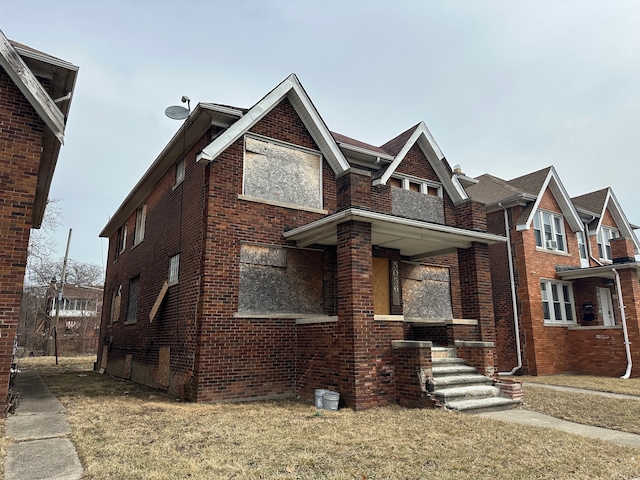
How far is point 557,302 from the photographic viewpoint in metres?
17.2

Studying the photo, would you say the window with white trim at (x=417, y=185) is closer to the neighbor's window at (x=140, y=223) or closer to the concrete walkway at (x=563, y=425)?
the concrete walkway at (x=563, y=425)

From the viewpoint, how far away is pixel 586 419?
722 cm

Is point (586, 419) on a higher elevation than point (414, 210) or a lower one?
lower

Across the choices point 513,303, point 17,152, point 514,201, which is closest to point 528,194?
point 514,201

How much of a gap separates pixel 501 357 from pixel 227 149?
12789 millimetres

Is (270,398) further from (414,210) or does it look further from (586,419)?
(414,210)

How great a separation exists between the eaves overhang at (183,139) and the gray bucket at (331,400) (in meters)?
6.59

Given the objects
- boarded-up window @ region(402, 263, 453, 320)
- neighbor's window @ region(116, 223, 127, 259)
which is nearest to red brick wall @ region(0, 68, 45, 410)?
boarded-up window @ region(402, 263, 453, 320)

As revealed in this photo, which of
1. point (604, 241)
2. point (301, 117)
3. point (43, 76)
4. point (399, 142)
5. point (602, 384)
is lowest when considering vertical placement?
point (602, 384)

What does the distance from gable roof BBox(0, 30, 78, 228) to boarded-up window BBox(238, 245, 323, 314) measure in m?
4.45

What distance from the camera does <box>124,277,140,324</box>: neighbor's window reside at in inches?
592

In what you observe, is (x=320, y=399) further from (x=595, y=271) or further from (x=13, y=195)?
(x=595, y=271)

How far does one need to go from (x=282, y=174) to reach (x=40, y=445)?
7479 millimetres

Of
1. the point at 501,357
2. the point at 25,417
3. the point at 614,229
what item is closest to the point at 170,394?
the point at 25,417
